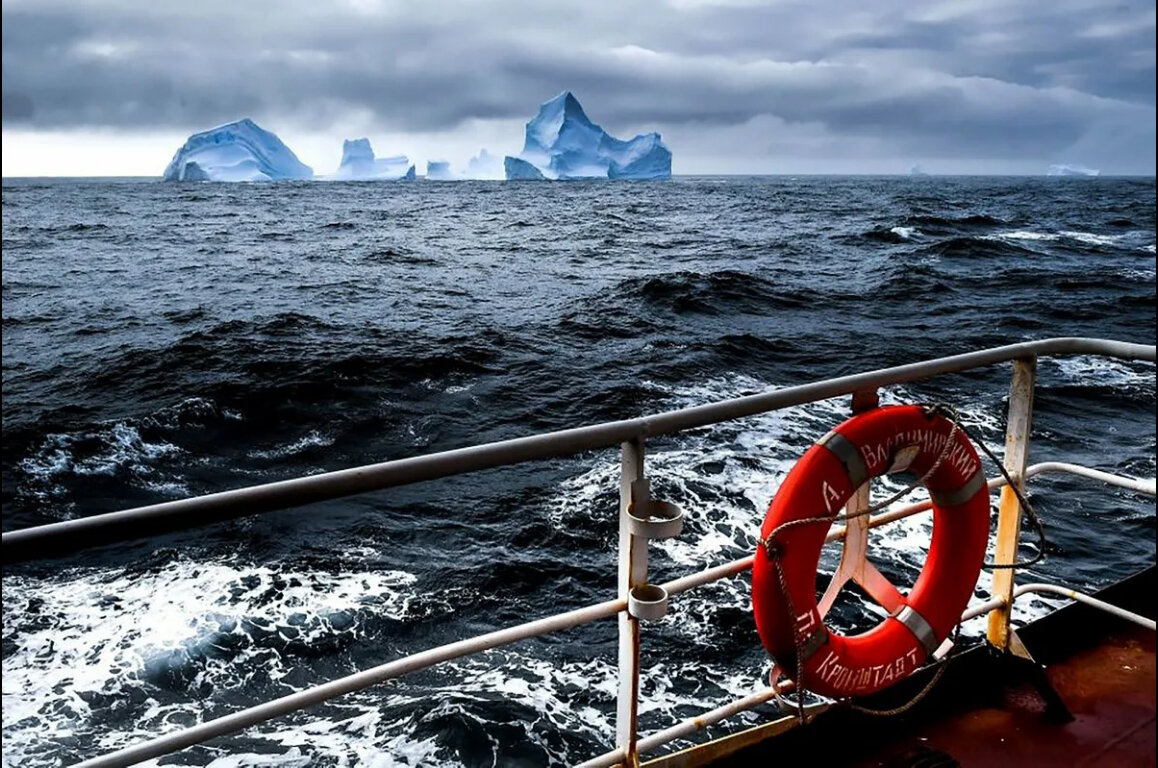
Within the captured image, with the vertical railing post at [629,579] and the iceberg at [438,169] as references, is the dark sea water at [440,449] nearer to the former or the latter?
the vertical railing post at [629,579]

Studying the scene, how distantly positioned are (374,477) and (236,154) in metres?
76.6

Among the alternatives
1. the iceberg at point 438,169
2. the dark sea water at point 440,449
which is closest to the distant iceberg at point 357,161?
the iceberg at point 438,169

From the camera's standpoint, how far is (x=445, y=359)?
12.9m

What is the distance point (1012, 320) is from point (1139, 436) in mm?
7134

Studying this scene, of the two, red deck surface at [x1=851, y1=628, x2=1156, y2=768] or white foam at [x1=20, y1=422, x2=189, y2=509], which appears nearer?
red deck surface at [x1=851, y1=628, x2=1156, y2=768]

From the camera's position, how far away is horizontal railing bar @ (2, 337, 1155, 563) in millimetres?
1041

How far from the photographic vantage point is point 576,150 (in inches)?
2886

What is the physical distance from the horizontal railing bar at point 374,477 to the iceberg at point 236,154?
2849 inches

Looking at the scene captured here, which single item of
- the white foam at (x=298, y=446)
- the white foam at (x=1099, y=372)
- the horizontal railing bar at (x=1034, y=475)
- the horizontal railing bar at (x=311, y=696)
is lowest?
the white foam at (x=298, y=446)

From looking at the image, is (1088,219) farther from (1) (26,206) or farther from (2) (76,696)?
(1) (26,206)

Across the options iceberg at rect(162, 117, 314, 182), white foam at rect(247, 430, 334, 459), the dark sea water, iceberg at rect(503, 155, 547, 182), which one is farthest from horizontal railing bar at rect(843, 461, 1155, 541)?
iceberg at rect(503, 155, 547, 182)

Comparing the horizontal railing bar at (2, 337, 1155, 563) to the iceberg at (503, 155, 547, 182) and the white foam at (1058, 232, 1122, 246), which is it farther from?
the iceberg at (503, 155, 547, 182)

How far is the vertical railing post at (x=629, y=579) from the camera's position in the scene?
1.54 m

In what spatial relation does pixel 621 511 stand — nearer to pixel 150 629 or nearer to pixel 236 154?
pixel 150 629
